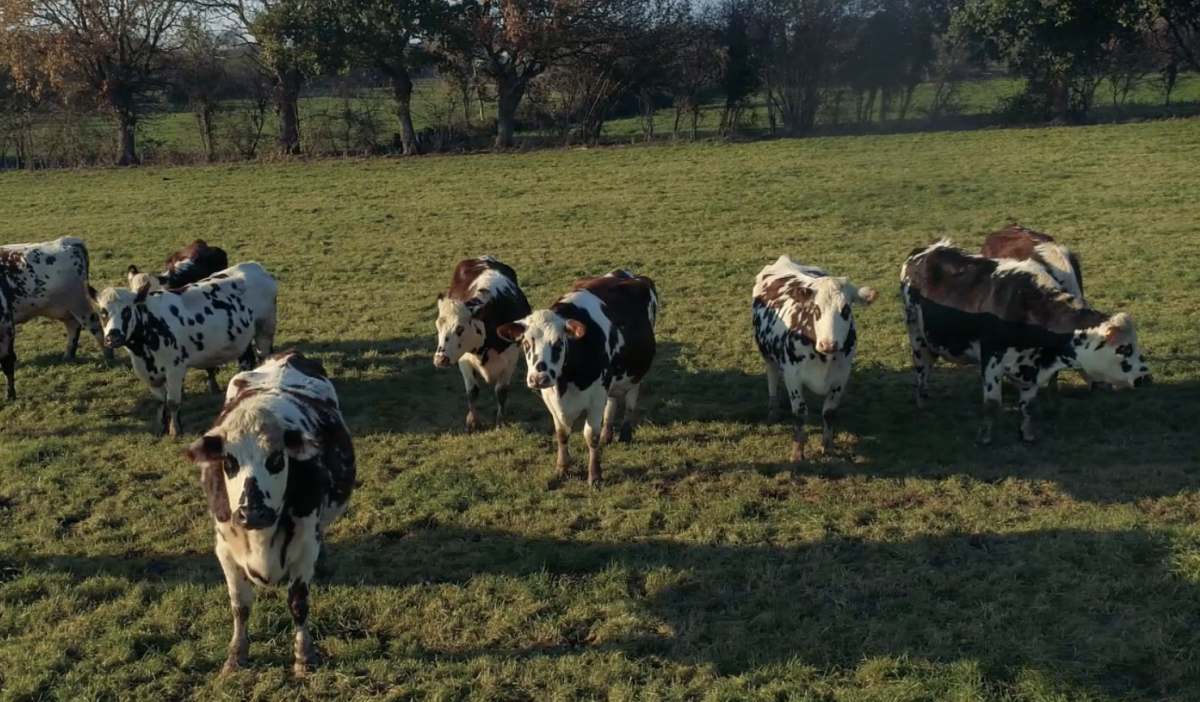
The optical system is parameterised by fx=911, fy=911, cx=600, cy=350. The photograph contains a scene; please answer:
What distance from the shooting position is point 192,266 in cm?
1115

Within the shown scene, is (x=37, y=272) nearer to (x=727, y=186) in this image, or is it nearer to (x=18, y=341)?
(x=18, y=341)

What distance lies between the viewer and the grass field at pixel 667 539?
488cm

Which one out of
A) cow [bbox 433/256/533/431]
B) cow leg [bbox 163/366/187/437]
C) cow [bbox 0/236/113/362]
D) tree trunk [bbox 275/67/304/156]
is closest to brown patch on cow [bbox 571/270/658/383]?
cow [bbox 433/256/533/431]

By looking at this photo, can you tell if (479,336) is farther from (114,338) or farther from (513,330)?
(114,338)

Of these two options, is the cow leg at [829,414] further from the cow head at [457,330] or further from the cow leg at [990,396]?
the cow head at [457,330]

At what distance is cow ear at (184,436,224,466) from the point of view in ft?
14.1

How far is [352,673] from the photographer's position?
4910 mm

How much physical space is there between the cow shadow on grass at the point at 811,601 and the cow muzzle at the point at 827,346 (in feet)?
5.22

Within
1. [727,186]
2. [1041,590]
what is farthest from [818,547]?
[727,186]

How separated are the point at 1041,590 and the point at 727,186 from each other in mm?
18630

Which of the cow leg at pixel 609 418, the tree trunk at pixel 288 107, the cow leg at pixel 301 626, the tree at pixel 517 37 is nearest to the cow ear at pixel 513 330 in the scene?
the cow leg at pixel 609 418

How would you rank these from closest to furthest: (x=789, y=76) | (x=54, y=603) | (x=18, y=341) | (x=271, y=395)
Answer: (x=271, y=395) < (x=54, y=603) < (x=18, y=341) < (x=789, y=76)

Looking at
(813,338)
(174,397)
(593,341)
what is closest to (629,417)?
(593,341)

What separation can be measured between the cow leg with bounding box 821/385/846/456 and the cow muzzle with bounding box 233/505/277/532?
4871 mm
